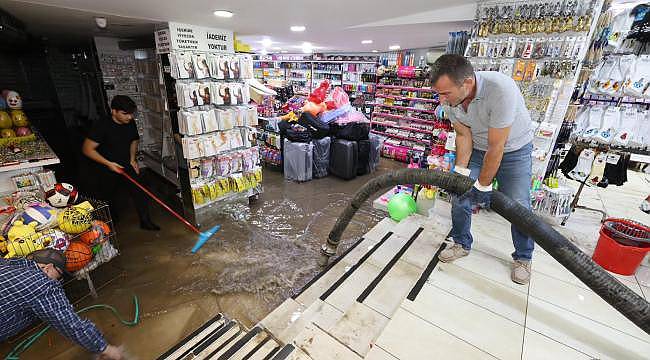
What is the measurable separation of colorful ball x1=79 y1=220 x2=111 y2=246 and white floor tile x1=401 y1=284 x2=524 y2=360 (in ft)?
8.95

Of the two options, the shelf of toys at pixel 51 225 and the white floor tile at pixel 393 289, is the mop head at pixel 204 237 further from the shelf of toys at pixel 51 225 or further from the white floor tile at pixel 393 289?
the white floor tile at pixel 393 289

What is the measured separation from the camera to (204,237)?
3.52 meters

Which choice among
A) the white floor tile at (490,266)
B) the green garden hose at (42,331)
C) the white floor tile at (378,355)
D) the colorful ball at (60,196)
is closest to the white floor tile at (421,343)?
the white floor tile at (378,355)

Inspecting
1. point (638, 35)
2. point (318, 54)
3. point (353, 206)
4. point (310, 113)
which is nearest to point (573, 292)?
point (353, 206)

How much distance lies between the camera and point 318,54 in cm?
1086

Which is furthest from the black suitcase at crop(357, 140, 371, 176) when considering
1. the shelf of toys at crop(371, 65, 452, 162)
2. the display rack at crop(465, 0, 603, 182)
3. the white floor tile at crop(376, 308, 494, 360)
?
the white floor tile at crop(376, 308, 494, 360)

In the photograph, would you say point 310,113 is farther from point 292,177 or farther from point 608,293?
point 608,293

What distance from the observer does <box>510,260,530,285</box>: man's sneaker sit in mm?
2107

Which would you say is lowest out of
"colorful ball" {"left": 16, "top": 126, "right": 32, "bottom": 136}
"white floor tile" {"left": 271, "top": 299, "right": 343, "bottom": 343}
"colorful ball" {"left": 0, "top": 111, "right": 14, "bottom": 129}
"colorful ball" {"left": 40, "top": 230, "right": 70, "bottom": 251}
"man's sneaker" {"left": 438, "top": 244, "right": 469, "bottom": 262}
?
"white floor tile" {"left": 271, "top": 299, "right": 343, "bottom": 343}

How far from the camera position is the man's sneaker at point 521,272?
6.91ft

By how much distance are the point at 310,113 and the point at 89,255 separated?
4290 mm

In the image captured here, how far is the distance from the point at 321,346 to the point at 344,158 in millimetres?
4214

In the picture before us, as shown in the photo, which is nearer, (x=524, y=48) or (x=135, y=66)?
(x=524, y=48)

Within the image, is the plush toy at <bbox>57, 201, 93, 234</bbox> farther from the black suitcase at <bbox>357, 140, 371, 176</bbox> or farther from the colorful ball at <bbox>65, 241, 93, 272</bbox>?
the black suitcase at <bbox>357, 140, 371, 176</bbox>
